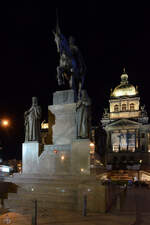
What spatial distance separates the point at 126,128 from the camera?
8669 cm

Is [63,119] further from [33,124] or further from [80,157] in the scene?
[80,157]

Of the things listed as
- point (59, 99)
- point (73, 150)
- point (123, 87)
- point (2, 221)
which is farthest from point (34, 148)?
point (123, 87)

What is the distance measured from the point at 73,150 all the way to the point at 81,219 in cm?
554

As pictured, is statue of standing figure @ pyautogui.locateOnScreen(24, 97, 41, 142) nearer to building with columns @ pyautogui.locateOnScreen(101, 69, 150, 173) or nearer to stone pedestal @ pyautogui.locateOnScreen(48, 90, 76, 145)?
stone pedestal @ pyautogui.locateOnScreen(48, 90, 76, 145)

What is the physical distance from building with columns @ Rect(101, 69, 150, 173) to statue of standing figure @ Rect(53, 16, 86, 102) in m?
60.2

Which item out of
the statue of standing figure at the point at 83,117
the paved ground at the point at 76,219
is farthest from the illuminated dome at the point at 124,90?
the paved ground at the point at 76,219

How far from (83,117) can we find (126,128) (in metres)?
74.8

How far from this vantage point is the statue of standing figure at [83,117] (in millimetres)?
14516

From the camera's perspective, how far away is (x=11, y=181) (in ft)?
43.3

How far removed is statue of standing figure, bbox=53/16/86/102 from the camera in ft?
54.1

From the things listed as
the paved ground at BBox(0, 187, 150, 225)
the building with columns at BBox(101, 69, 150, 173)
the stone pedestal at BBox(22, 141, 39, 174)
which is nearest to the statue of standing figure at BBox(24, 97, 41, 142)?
the stone pedestal at BBox(22, 141, 39, 174)

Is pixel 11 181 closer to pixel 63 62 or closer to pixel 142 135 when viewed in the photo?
pixel 63 62

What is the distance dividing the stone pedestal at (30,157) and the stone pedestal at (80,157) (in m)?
2.62

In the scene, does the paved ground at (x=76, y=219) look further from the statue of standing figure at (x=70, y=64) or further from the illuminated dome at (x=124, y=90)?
the illuminated dome at (x=124, y=90)
